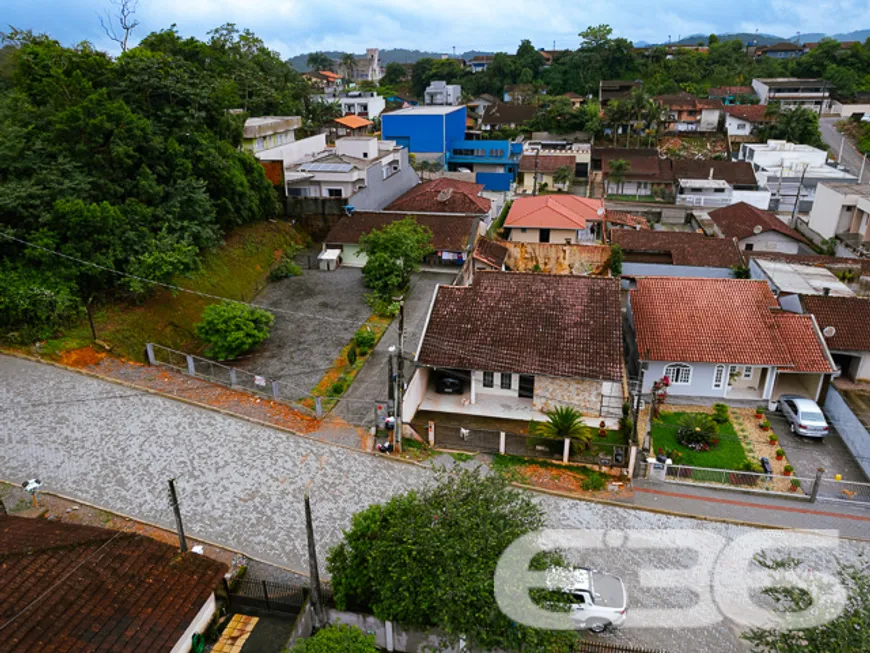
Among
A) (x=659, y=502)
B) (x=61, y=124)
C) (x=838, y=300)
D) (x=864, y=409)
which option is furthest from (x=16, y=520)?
(x=838, y=300)

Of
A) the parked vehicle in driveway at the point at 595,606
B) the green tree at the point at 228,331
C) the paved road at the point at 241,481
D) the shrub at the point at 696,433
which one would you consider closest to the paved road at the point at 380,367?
the paved road at the point at 241,481

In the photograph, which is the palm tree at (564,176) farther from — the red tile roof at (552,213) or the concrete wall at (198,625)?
the concrete wall at (198,625)

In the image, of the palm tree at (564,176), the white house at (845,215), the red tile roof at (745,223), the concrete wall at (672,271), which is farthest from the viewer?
the palm tree at (564,176)

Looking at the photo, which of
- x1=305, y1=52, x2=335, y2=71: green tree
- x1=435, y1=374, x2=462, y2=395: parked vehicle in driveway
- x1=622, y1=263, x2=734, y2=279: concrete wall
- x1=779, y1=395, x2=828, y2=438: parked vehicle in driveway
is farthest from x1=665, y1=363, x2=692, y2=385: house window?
x1=305, y1=52, x2=335, y2=71: green tree

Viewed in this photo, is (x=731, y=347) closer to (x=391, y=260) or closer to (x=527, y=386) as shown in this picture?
(x=527, y=386)

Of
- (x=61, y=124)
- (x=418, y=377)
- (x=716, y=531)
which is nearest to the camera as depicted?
(x=716, y=531)

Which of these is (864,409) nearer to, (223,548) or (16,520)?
(223,548)
